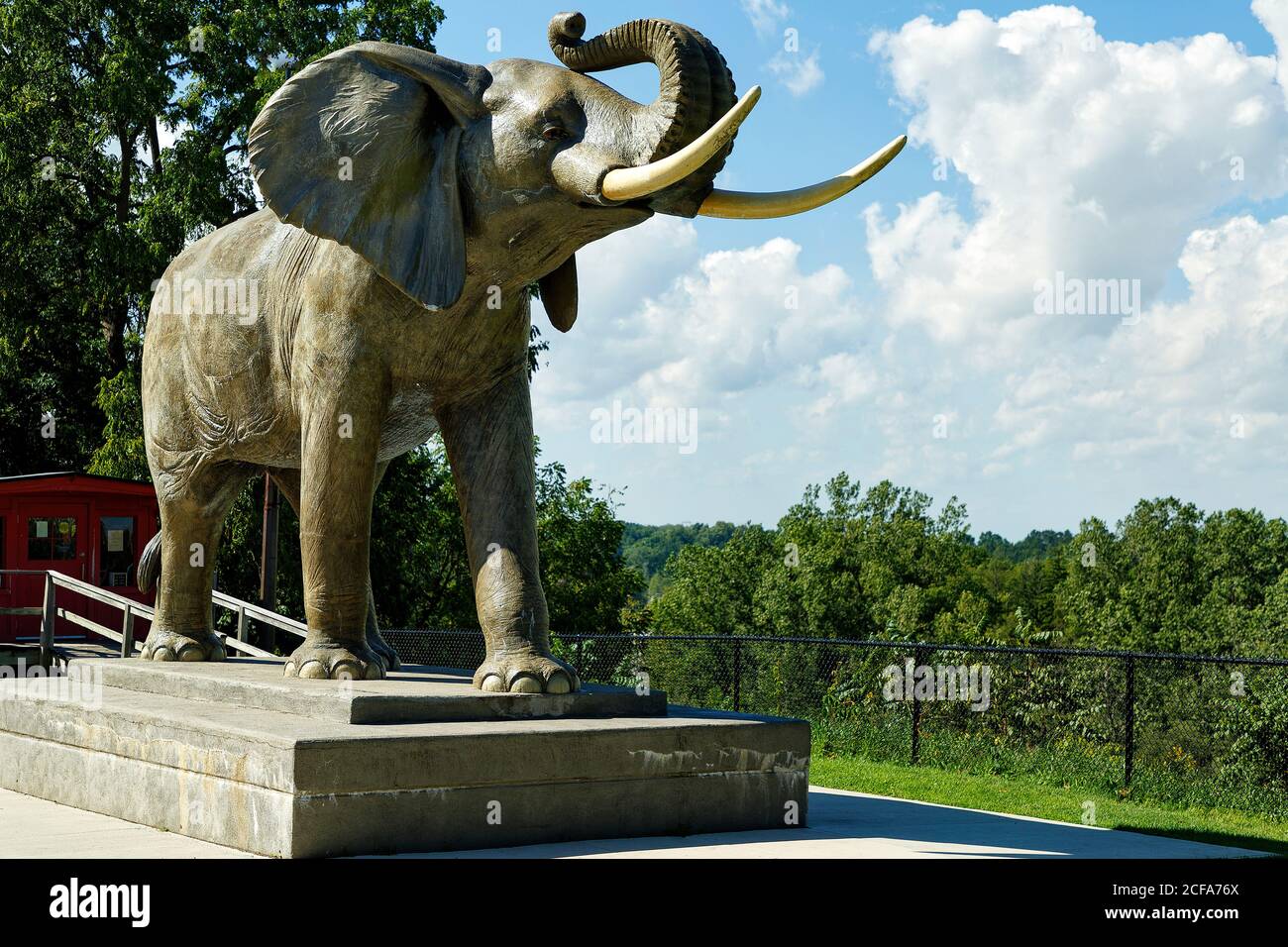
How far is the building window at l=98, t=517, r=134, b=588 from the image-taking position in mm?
21344

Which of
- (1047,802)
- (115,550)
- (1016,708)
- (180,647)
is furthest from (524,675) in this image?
(115,550)

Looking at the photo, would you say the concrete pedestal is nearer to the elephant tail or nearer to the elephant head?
the elephant head

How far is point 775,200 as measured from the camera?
6730mm

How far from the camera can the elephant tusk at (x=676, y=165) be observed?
5852 millimetres

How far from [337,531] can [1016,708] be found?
12.6 metres

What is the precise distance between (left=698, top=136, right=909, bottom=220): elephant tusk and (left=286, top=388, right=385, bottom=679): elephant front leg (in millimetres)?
2095

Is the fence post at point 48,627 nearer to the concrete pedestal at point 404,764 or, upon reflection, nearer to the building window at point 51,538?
the building window at point 51,538

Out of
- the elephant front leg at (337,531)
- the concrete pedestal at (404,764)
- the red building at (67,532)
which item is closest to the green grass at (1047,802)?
the concrete pedestal at (404,764)

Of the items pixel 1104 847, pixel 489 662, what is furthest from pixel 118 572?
pixel 1104 847

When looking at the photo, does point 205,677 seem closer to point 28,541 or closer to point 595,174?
point 595,174

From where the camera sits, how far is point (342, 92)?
731 cm

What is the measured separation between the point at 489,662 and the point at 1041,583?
78.1 metres

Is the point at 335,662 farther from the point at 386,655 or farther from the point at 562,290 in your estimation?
the point at 562,290

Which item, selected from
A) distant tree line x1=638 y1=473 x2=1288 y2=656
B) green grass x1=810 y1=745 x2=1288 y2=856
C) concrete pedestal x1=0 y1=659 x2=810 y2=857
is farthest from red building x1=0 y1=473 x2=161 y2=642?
distant tree line x1=638 y1=473 x2=1288 y2=656
